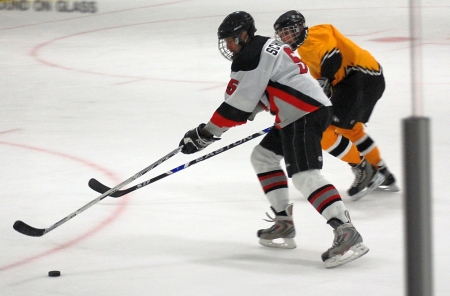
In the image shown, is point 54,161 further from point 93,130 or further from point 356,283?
point 356,283

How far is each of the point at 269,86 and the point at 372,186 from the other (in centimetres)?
116

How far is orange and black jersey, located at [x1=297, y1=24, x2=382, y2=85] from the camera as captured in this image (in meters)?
3.83

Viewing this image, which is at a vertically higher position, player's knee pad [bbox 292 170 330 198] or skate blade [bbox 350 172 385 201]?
player's knee pad [bbox 292 170 330 198]

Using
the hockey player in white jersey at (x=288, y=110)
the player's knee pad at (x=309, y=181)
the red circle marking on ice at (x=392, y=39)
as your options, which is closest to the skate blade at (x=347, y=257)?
the hockey player in white jersey at (x=288, y=110)

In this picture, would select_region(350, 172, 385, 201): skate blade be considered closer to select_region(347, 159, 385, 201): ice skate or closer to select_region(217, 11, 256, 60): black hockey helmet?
select_region(347, 159, 385, 201): ice skate

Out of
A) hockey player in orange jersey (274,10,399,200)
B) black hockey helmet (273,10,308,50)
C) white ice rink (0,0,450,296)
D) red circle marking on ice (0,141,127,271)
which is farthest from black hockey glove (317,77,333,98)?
red circle marking on ice (0,141,127,271)

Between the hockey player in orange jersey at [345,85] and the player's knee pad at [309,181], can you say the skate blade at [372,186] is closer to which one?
the hockey player in orange jersey at [345,85]

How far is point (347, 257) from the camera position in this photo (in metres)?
3.08

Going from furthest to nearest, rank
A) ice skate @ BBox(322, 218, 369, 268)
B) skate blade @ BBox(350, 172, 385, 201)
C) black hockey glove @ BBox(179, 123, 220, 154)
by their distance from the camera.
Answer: skate blade @ BBox(350, 172, 385, 201)
black hockey glove @ BBox(179, 123, 220, 154)
ice skate @ BBox(322, 218, 369, 268)

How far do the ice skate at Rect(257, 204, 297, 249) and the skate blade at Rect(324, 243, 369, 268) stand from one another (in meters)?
0.31

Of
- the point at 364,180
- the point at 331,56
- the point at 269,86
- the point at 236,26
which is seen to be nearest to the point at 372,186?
the point at 364,180

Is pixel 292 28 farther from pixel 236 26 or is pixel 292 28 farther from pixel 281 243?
pixel 281 243

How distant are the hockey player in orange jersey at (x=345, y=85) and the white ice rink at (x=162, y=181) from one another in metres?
0.12

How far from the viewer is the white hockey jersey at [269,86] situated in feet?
10.1
